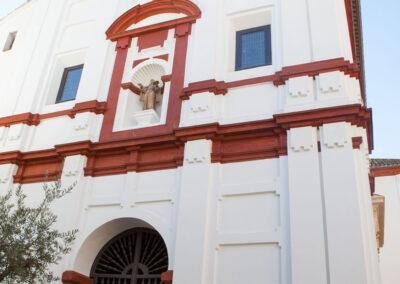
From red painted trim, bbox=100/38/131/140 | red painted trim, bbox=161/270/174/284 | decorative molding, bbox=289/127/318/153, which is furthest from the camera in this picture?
red painted trim, bbox=100/38/131/140

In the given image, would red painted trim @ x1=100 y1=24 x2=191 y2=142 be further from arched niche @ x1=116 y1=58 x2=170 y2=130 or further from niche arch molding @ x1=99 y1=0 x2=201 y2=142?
arched niche @ x1=116 y1=58 x2=170 y2=130

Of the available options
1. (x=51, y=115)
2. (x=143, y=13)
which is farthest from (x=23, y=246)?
(x=143, y=13)

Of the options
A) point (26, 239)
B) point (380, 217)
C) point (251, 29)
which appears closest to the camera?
point (26, 239)

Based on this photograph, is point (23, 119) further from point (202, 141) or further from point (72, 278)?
point (202, 141)

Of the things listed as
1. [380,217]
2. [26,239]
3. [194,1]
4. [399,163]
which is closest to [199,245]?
[26,239]

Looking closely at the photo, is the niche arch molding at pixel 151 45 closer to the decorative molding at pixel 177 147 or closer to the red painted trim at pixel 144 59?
the red painted trim at pixel 144 59

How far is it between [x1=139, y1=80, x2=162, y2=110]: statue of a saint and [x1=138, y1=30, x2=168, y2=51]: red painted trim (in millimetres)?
1278

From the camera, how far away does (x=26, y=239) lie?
7.95 metres

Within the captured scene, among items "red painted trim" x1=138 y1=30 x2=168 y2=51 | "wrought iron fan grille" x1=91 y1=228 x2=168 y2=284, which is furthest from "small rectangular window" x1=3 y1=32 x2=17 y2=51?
"wrought iron fan grille" x1=91 y1=228 x2=168 y2=284

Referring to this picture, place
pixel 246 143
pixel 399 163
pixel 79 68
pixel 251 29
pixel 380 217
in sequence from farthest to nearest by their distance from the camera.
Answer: pixel 399 163
pixel 380 217
pixel 79 68
pixel 251 29
pixel 246 143

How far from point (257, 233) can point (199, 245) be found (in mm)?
1166

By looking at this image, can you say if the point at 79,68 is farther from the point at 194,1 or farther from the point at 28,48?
the point at 194,1

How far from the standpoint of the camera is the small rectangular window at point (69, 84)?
13.9 m

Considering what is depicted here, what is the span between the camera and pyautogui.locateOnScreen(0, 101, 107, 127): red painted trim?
12188 mm
